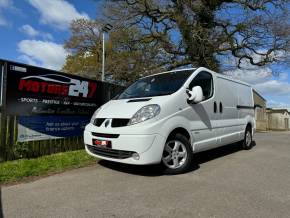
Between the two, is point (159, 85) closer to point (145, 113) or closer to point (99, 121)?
point (145, 113)

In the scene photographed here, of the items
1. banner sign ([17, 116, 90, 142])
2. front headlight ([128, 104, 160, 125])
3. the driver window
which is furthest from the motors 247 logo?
the driver window

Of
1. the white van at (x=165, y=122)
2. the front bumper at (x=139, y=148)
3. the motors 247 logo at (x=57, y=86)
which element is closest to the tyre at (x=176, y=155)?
the white van at (x=165, y=122)

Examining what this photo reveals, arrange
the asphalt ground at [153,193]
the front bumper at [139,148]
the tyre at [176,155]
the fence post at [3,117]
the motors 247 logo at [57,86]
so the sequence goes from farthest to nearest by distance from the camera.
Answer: the motors 247 logo at [57,86] < the fence post at [3,117] < the tyre at [176,155] < the front bumper at [139,148] < the asphalt ground at [153,193]

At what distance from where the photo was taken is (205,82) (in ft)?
21.1

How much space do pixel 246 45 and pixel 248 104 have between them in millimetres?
10589

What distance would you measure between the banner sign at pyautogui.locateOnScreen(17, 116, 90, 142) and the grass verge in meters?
0.54

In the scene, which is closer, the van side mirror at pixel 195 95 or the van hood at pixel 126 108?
the van hood at pixel 126 108

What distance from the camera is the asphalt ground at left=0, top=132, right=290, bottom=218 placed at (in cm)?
352

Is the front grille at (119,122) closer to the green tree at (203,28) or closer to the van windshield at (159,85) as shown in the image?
the van windshield at (159,85)

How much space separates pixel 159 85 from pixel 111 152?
191 centimetres

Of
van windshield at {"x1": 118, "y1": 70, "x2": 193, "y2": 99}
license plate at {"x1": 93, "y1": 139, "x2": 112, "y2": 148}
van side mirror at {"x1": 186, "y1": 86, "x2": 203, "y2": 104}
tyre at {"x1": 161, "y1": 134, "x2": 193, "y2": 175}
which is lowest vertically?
tyre at {"x1": 161, "y1": 134, "x2": 193, "y2": 175}

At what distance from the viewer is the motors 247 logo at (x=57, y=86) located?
655 centimetres

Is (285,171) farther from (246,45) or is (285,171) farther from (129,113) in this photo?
(246,45)

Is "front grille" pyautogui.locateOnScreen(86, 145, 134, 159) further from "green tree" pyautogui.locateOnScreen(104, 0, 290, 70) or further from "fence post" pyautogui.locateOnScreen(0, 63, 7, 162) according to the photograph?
"green tree" pyautogui.locateOnScreen(104, 0, 290, 70)
